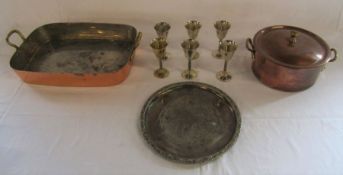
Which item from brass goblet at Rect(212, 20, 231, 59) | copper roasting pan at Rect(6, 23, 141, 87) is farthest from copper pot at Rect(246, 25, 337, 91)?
copper roasting pan at Rect(6, 23, 141, 87)

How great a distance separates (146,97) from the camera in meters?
0.83

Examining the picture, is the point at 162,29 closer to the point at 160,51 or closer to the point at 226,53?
the point at 160,51

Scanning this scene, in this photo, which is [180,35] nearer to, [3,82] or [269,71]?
[269,71]

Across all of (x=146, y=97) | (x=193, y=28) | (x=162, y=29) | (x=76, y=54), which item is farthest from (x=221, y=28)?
(x=76, y=54)

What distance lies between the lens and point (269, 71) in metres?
0.81

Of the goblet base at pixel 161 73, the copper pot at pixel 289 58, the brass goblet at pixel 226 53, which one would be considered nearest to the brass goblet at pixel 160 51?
the goblet base at pixel 161 73

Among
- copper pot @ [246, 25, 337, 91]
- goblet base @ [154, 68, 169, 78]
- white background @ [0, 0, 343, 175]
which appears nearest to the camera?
white background @ [0, 0, 343, 175]

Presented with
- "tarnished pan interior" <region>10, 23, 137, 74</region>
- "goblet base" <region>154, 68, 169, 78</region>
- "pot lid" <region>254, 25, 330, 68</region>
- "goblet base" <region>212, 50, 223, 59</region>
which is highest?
"pot lid" <region>254, 25, 330, 68</region>

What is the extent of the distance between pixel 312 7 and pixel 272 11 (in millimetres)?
135

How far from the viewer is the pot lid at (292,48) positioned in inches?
30.4

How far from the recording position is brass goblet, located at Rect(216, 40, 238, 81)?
0.84 m

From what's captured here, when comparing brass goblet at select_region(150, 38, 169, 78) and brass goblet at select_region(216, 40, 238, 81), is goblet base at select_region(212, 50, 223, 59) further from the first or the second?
brass goblet at select_region(150, 38, 169, 78)

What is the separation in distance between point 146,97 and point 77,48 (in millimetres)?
332

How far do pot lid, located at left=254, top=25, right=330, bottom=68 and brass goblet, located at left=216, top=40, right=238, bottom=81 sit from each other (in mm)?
69
